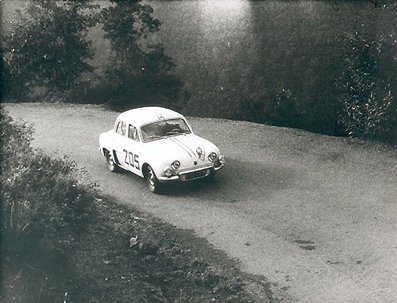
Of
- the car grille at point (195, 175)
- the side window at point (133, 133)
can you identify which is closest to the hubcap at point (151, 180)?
the car grille at point (195, 175)

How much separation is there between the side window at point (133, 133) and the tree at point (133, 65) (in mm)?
8127

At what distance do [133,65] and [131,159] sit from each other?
9.47 m

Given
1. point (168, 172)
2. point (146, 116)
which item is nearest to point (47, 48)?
point (146, 116)

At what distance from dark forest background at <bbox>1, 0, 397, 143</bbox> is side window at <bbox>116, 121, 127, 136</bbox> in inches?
260

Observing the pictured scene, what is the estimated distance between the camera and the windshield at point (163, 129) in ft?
45.4

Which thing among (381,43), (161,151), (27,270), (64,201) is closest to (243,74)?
(381,43)

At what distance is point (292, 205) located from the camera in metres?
12.8

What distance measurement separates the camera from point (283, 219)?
40.1 feet

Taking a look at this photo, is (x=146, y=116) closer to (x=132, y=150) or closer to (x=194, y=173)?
(x=132, y=150)

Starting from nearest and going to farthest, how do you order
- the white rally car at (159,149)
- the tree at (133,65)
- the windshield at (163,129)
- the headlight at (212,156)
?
the white rally car at (159,149) < the headlight at (212,156) < the windshield at (163,129) < the tree at (133,65)

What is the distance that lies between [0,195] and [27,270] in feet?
4.33

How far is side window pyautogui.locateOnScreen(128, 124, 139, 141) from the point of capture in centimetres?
1394

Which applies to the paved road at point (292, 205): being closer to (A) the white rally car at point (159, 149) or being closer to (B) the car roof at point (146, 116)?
(A) the white rally car at point (159, 149)

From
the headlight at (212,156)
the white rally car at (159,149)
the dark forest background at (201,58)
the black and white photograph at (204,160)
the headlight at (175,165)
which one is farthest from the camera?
the dark forest background at (201,58)
